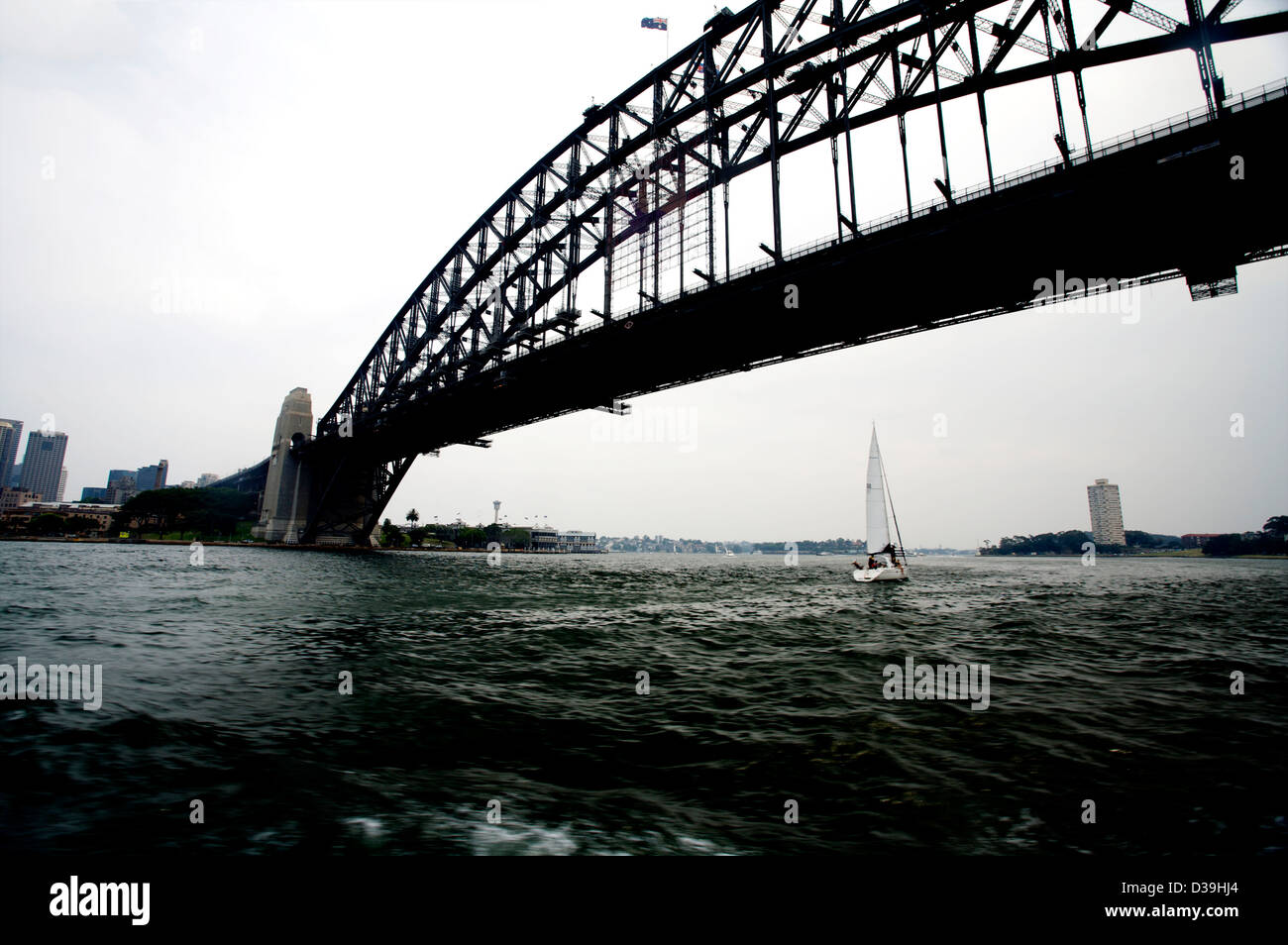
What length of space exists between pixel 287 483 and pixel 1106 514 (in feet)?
665

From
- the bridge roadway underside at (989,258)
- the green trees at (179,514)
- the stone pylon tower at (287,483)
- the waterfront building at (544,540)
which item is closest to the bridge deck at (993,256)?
the bridge roadway underside at (989,258)

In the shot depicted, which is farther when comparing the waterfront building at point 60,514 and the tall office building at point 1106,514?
the tall office building at point 1106,514

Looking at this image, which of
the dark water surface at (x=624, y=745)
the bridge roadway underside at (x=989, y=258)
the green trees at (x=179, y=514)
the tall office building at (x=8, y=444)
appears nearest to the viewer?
the dark water surface at (x=624, y=745)

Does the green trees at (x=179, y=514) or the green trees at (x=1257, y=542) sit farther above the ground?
the green trees at (x=179, y=514)

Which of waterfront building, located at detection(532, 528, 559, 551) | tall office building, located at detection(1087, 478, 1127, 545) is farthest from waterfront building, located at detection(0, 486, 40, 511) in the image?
tall office building, located at detection(1087, 478, 1127, 545)

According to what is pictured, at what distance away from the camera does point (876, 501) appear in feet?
125

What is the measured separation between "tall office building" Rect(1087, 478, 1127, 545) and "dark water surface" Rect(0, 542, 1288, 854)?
189432mm

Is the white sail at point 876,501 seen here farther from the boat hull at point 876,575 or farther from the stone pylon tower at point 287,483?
the stone pylon tower at point 287,483

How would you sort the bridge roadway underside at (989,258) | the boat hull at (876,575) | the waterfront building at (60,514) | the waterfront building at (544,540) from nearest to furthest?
the bridge roadway underside at (989,258), the boat hull at (876,575), the waterfront building at (60,514), the waterfront building at (544,540)

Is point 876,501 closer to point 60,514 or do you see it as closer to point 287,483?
point 287,483

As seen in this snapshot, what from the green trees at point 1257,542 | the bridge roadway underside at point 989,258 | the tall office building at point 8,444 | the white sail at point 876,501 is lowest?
the green trees at point 1257,542

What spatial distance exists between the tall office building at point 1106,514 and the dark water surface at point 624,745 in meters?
189

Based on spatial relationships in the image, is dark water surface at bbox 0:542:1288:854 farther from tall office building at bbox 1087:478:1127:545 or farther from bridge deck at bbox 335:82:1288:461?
tall office building at bbox 1087:478:1127:545

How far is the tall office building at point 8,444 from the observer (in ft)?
559
